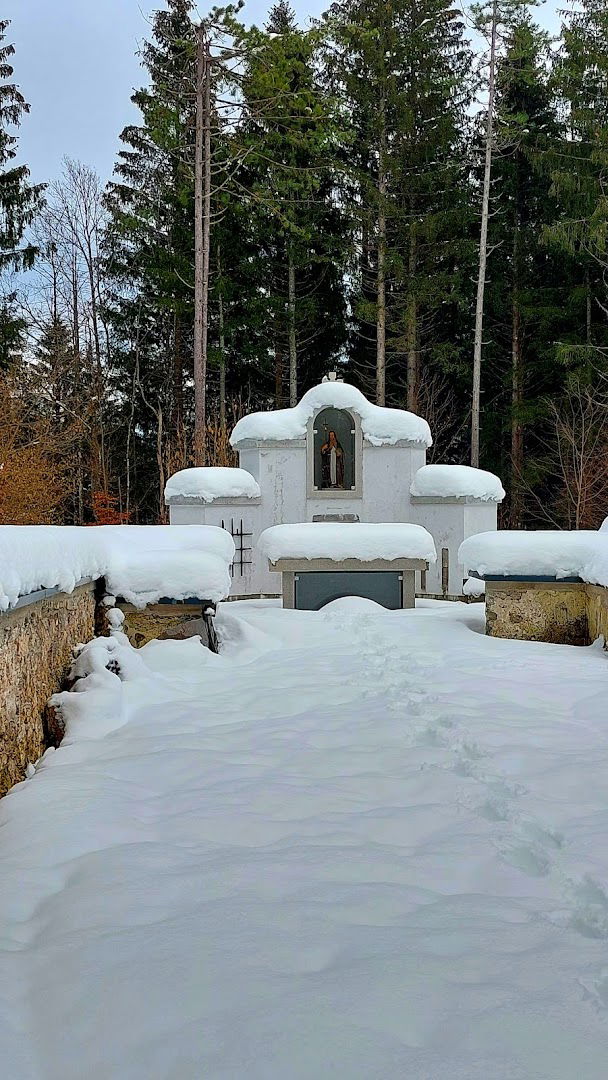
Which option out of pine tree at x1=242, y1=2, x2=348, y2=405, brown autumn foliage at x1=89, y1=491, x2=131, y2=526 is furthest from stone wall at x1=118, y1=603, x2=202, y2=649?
pine tree at x1=242, y1=2, x2=348, y2=405

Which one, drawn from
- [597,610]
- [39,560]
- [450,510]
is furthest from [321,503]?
[39,560]

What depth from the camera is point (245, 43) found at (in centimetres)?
1440

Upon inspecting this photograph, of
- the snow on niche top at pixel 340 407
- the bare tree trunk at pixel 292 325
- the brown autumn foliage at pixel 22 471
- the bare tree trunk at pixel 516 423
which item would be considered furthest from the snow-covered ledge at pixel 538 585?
the bare tree trunk at pixel 292 325

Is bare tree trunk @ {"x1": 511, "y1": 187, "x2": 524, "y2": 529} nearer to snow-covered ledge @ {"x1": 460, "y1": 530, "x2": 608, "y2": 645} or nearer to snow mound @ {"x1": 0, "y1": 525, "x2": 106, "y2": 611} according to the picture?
snow-covered ledge @ {"x1": 460, "y1": 530, "x2": 608, "y2": 645}

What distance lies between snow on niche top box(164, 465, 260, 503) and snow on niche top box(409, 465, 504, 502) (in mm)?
2543

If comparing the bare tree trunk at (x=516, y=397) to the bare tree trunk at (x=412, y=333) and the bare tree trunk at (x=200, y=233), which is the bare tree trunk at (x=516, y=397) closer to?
the bare tree trunk at (x=412, y=333)

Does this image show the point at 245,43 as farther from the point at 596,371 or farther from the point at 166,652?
the point at 166,652

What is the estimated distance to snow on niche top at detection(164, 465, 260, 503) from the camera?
11.8 meters

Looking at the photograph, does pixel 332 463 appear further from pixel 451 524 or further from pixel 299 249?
pixel 299 249

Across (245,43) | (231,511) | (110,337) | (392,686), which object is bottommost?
(392,686)

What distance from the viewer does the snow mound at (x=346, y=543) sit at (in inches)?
367

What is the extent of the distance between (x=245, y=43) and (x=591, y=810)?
15344mm

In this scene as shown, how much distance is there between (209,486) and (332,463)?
2001 millimetres

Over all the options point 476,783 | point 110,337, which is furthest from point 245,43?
point 476,783
